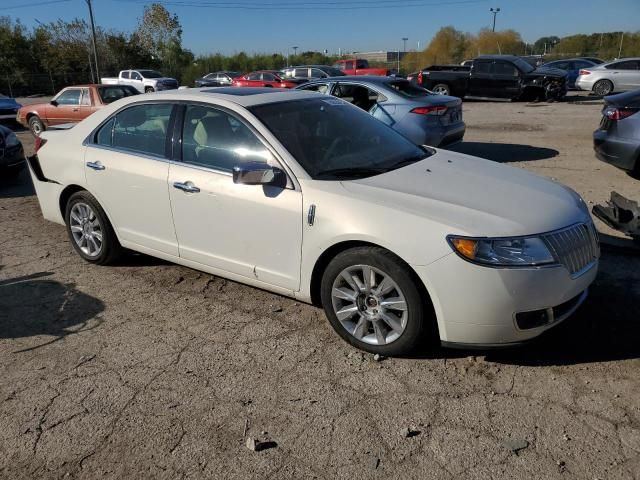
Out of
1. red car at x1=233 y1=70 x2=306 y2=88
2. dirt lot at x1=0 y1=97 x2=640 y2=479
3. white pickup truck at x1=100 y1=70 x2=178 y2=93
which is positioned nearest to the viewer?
dirt lot at x1=0 y1=97 x2=640 y2=479

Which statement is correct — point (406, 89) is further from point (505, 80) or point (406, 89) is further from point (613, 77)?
point (613, 77)

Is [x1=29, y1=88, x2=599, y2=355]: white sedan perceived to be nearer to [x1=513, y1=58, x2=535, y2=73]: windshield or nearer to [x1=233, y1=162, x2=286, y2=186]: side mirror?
[x1=233, y1=162, x2=286, y2=186]: side mirror

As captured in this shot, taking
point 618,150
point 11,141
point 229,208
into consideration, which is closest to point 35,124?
point 11,141

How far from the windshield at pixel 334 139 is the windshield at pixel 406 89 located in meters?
4.42

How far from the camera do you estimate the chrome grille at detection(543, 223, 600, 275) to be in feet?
9.73

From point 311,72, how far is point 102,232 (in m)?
25.3

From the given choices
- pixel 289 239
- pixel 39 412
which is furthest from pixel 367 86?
pixel 39 412

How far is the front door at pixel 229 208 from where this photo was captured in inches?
137

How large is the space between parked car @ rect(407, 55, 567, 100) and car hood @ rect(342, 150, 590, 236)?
56.9 feet

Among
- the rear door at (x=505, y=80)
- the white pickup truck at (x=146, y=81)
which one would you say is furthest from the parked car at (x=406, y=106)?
the white pickup truck at (x=146, y=81)

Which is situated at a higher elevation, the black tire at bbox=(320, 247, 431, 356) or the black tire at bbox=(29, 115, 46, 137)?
the black tire at bbox=(320, 247, 431, 356)

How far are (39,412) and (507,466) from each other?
2.44m

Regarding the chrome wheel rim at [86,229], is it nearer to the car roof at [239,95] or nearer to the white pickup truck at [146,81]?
the car roof at [239,95]

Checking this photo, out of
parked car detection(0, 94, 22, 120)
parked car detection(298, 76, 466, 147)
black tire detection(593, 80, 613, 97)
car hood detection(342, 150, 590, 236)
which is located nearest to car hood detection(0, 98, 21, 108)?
parked car detection(0, 94, 22, 120)
